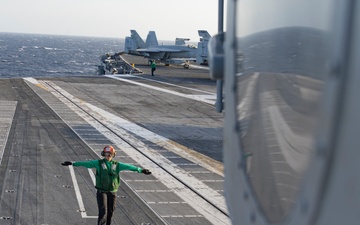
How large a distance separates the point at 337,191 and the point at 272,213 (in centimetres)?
65

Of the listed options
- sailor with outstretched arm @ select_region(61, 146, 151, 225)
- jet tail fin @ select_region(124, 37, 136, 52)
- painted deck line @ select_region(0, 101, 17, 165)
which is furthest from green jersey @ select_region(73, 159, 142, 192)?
jet tail fin @ select_region(124, 37, 136, 52)

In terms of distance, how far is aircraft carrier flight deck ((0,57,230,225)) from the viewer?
14227 mm

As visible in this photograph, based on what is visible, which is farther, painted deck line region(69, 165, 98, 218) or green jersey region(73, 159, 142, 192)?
painted deck line region(69, 165, 98, 218)

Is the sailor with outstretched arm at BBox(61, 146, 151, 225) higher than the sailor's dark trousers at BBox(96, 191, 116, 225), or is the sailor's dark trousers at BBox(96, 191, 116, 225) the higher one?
the sailor with outstretched arm at BBox(61, 146, 151, 225)

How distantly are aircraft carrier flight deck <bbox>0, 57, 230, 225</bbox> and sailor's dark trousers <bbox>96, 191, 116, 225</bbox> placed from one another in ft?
5.21

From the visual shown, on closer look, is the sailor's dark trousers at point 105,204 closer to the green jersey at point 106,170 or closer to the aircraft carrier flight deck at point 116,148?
the green jersey at point 106,170

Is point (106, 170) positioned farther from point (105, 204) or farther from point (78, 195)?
point (78, 195)

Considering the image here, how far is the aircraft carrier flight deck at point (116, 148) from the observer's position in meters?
14.2

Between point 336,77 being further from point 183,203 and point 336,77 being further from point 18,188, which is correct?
point 18,188

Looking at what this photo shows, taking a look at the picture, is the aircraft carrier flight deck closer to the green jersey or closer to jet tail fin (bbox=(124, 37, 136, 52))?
the green jersey

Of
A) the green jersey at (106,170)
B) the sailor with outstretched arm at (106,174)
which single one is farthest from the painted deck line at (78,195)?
the green jersey at (106,170)

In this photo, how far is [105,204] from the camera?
11742 mm

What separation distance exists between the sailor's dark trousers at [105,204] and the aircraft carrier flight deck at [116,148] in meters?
1.59

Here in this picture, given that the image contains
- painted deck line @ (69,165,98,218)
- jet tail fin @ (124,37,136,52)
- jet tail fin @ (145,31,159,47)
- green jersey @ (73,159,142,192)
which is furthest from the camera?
jet tail fin @ (145,31,159,47)
